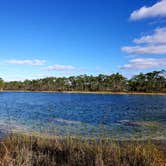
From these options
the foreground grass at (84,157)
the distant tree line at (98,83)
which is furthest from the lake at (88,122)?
the distant tree line at (98,83)

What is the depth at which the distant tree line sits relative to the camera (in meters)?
122

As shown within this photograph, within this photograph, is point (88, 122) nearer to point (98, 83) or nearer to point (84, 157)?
point (84, 157)

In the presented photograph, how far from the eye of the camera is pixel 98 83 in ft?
474

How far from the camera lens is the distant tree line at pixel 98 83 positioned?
122m

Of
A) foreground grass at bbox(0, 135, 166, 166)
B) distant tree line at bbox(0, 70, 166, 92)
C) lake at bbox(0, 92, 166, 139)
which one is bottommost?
lake at bbox(0, 92, 166, 139)

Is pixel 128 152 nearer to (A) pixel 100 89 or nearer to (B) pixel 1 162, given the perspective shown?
(B) pixel 1 162

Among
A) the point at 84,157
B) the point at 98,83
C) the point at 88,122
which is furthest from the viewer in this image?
the point at 98,83

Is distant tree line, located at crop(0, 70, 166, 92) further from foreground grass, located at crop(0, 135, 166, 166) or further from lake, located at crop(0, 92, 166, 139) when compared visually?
foreground grass, located at crop(0, 135, 166, 166)

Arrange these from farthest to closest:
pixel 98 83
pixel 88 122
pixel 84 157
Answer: pixel 98 83
pixel 88 122
pixel 84 157

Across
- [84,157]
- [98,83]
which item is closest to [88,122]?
[84,157]

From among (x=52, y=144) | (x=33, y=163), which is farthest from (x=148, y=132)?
(x=33, y=163)

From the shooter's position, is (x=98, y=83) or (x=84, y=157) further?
(x=98, y=83)

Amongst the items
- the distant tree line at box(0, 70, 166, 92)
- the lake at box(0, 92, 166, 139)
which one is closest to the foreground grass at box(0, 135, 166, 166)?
the lake at box(0, 92, 166, 139)

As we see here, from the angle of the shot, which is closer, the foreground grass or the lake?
the foreground grass
